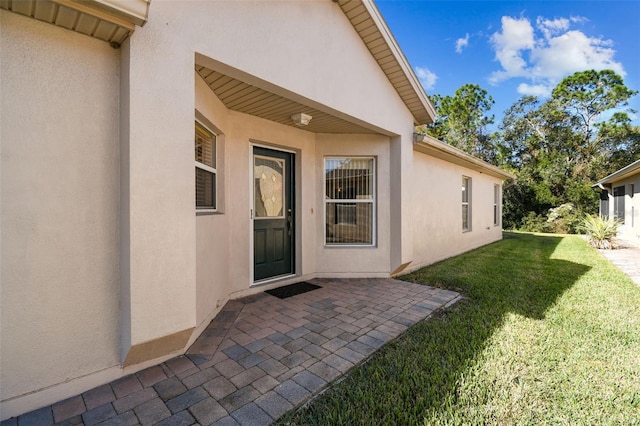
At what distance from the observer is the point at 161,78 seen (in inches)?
94.5

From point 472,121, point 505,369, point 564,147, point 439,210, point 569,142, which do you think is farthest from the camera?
point 472,121

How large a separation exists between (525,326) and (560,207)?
1901 cm

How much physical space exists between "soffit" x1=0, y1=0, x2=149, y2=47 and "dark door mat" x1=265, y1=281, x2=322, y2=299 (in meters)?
3.79

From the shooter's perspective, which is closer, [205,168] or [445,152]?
[205,168]

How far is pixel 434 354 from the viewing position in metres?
2.89

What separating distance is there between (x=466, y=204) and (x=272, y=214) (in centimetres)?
733

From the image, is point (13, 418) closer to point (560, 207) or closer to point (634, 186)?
point (634, 186)

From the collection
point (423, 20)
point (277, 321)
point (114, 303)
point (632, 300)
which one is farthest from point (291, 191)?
point (423, 20)

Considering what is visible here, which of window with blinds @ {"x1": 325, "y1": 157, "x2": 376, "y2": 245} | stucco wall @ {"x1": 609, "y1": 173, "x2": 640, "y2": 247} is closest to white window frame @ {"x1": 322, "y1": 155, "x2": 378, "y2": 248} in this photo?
window with blinds @ {"x1": 325, "y1": 157, "x2": 376, "y2": 245}

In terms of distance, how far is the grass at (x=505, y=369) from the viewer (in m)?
2.10

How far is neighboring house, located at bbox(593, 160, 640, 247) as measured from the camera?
11148 mm

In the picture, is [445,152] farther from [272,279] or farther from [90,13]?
[90,13]

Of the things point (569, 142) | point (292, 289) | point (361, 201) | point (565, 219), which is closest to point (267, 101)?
point (361, 201)

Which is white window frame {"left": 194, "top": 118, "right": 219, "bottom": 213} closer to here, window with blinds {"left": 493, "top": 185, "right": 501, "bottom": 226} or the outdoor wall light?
the outdoor wall light
